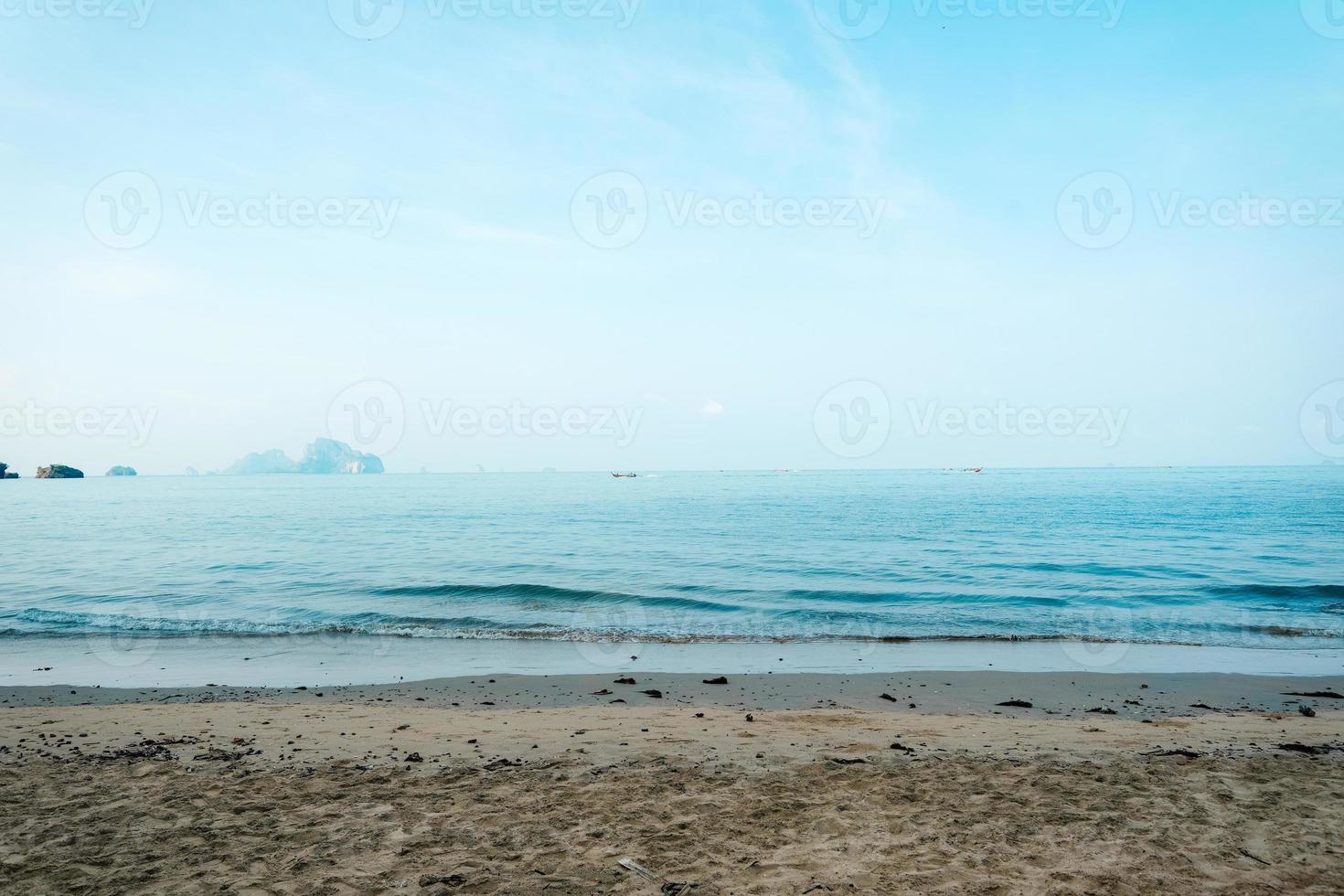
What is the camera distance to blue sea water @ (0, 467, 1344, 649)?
17.5 metres

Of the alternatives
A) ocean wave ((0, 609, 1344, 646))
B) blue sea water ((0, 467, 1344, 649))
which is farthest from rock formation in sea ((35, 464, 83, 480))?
ocean wave ((0, 609, 1344, 646))

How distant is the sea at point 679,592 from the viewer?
15.5 metres

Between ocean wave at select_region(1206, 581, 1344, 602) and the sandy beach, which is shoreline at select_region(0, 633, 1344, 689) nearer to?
the sandy beach

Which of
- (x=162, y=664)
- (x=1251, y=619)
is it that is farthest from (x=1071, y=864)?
(x=1251, y=619)

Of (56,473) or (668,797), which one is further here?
(56,473)

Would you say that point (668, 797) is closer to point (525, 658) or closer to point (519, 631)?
point (525, 658)

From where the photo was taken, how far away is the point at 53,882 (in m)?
4.91

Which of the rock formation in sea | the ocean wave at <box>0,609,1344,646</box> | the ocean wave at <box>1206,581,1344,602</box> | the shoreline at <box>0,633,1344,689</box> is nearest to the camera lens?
the shoreline at <box>0,633,1344,689</box>

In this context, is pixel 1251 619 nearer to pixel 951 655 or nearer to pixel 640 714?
pixel 951 655

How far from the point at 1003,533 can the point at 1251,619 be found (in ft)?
61.0

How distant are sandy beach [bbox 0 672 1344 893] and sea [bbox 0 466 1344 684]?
14.0 ft

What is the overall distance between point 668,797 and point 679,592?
50.9 feet

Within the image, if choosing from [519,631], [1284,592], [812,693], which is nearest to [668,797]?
[812,693]

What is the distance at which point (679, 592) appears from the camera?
2191 centimetres
